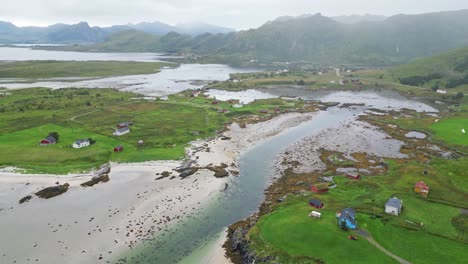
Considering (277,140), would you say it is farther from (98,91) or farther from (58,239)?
(98,91)

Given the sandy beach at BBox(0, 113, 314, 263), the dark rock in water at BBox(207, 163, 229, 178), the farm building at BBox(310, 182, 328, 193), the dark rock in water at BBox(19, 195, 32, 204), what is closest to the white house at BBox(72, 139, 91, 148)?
the sandy beach at BBox(0, 113, 314, 263)

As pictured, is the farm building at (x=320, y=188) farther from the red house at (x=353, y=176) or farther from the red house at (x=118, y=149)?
the red house at (x=118, y=149)

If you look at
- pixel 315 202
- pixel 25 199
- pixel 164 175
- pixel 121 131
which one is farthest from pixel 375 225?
pixel 121 131

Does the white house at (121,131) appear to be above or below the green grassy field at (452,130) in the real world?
below

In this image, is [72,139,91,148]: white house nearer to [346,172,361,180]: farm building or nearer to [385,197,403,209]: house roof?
[346,172,361,180]: farm building

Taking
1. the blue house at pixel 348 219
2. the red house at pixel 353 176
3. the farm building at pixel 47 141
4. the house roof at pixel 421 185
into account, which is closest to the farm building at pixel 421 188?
the house roof at pixel 421 185

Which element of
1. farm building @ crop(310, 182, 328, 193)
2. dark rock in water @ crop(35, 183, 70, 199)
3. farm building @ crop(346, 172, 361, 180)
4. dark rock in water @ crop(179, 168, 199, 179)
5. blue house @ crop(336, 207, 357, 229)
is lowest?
dark rock in water @ crop(35, 183, 70, 199)

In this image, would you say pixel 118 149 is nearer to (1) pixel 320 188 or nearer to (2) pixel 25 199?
(2) pixel 25 199
